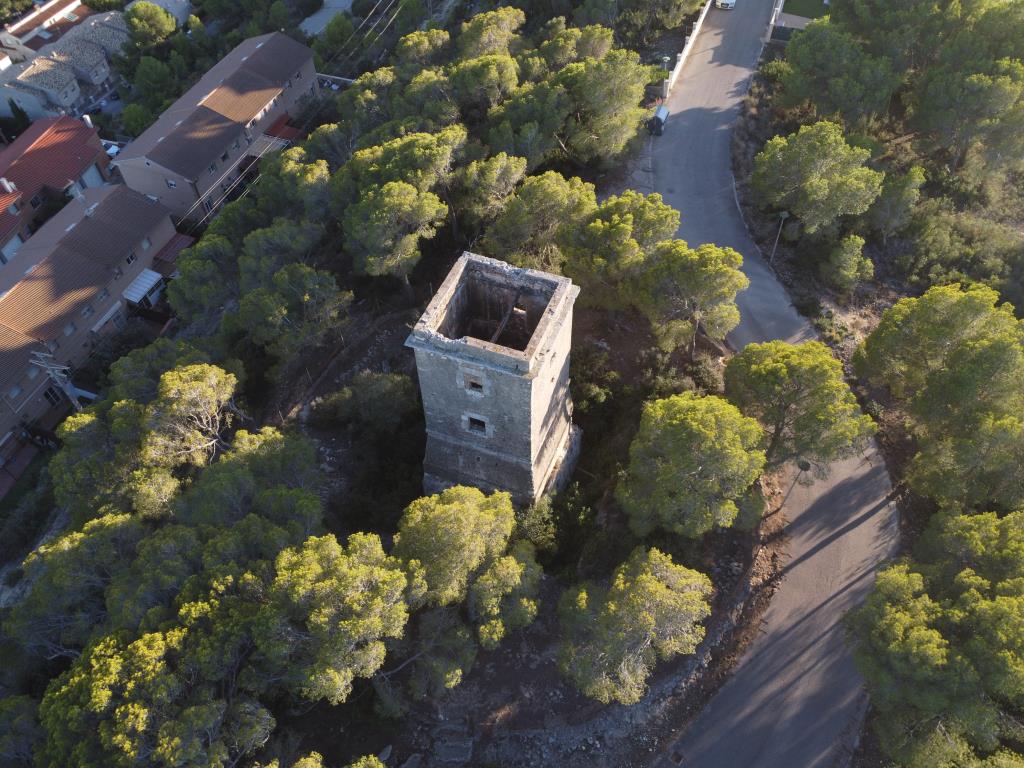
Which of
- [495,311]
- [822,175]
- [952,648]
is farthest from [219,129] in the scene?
[952,648]

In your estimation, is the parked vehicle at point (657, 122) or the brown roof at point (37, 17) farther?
the brown roof at point (37, 17)

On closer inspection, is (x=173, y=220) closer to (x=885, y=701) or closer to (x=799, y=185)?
(x=799, y=185)

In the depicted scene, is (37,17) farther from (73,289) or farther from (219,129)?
(73,289)

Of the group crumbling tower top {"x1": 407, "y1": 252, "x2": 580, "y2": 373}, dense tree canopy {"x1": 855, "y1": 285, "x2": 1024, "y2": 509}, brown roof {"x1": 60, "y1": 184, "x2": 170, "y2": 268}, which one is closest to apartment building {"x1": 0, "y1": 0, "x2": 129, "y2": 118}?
brown roof {"x1": 60, "y1": 184, "x2": 170, "y2": 268}

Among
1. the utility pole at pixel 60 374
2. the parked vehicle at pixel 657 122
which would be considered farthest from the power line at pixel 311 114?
the parked vehicle at pixel 657 122

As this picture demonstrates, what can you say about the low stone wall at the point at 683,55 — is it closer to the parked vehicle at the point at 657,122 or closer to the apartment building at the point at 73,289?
the parked vehicle at the point at 657,122

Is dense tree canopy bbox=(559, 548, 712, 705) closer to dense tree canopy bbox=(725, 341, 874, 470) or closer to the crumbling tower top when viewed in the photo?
dense tree canopy bbox=(725, 341, 874, 470)
